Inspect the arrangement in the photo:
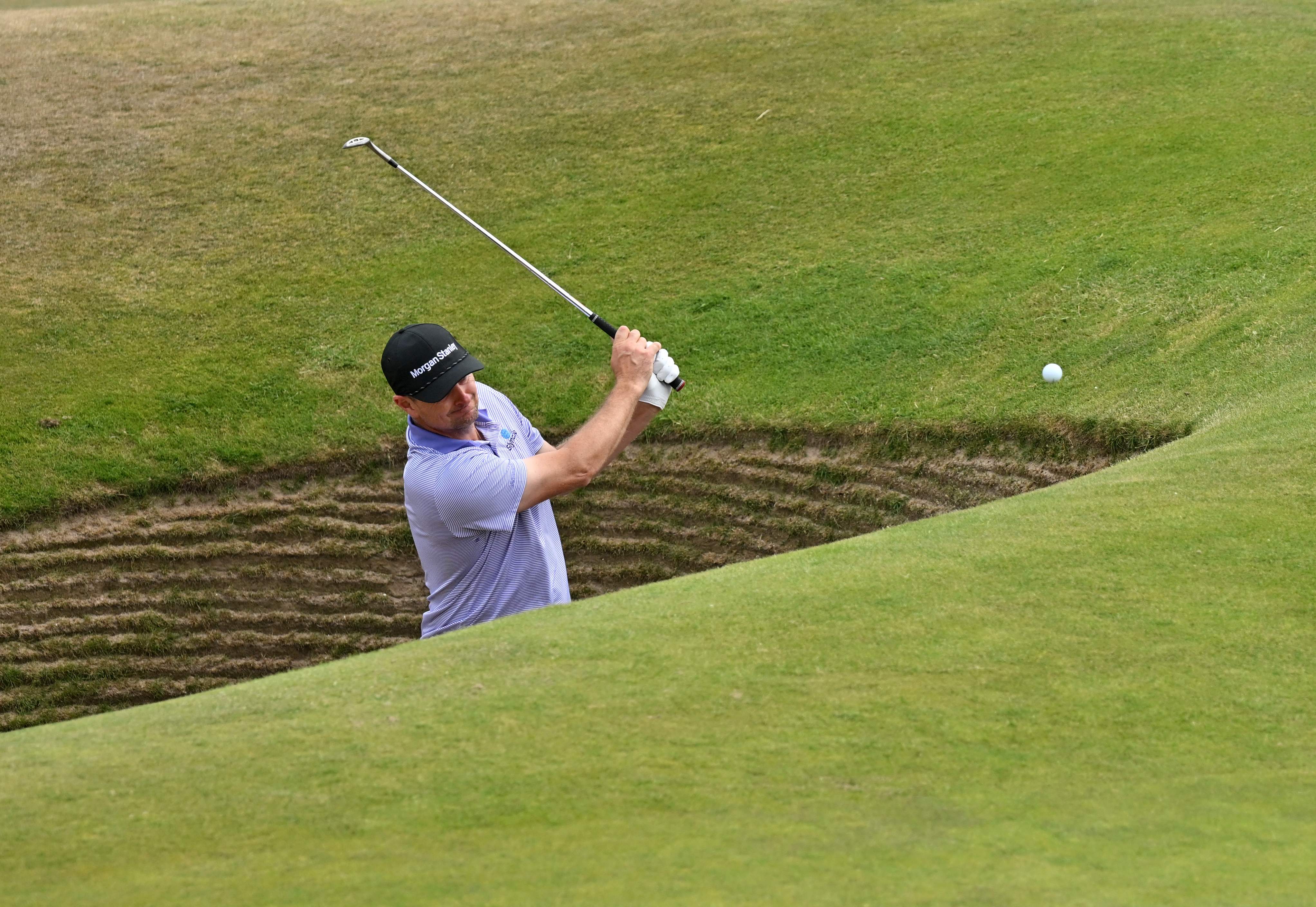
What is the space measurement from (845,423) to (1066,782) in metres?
6.95

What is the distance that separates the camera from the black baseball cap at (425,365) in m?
5.64

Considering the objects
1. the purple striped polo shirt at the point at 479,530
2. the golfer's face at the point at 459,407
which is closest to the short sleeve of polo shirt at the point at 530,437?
the purple striped polo shirt at the point at 479,530

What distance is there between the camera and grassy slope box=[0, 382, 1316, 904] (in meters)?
3.66

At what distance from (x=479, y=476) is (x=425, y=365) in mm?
510

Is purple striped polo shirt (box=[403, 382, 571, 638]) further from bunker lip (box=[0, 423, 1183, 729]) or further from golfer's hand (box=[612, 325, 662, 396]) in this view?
bunker lip (box=[0, 423, 1183, 729])

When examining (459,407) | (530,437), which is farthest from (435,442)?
(530,437)

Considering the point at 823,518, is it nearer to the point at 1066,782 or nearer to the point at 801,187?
the point at 801,187

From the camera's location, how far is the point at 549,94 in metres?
17.6

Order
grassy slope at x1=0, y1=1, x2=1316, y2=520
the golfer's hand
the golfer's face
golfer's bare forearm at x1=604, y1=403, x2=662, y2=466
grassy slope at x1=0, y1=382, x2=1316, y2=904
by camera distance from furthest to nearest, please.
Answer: grassy slope at x1=0, y1=1, x2=1316, y2=520 < golfer's bare forearm at x1=604, y1=403, x2=662, y2=466 < the golfer's hand < the golfer's face < grassy slope at x1=0, y1=382, x2=1316, y2=904

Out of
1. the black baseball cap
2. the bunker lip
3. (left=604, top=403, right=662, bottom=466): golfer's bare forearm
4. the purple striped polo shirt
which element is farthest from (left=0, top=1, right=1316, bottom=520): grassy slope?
the black baseball cap

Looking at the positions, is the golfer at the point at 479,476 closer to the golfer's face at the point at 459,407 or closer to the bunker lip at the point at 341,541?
the golfer's face at the point at 459,407

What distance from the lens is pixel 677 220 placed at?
1417cm

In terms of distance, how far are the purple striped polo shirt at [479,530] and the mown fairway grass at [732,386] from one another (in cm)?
48

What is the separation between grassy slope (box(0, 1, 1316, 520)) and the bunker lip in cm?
33
